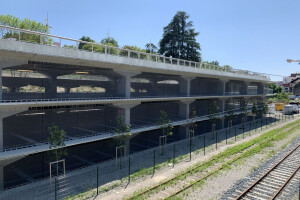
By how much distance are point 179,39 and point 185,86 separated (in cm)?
2873

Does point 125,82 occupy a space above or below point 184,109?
above

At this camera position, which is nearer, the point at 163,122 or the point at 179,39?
the point at 163,122

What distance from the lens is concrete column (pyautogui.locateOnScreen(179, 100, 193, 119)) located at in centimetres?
3172

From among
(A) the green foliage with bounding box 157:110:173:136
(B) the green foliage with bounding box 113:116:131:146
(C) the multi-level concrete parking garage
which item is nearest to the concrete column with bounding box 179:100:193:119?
(C) the multi-level concrete parking garage

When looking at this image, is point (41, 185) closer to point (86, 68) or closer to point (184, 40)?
point (86, 68)

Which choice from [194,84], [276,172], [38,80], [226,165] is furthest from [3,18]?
[276,172]

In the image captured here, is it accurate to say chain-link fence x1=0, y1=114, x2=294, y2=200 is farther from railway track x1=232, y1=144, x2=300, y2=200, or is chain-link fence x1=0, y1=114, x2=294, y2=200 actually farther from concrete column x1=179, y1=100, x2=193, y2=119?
railway track x1=232, y1=144, x2=300, y2=200

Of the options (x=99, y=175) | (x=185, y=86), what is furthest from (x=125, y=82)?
(x=185, y=86)

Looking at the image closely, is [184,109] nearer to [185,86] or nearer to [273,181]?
[185,86]

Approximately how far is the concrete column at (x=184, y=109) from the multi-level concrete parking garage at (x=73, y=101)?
0.15 m

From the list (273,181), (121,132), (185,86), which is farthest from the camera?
(185,86)

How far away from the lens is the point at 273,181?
1623 cm

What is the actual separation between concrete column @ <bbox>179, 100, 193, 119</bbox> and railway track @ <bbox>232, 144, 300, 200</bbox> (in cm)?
1339

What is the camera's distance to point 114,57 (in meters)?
20.0
